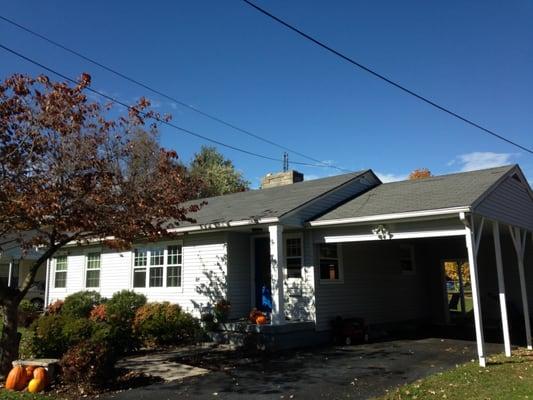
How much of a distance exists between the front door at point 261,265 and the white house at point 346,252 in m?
0.03

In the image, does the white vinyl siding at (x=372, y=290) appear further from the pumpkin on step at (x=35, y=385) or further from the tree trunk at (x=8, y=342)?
the tree trunk at (x=8, y=342)

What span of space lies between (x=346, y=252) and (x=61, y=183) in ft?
28.5

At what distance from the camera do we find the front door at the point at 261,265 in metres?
14.9

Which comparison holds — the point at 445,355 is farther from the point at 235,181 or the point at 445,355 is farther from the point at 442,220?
the point at 235,181

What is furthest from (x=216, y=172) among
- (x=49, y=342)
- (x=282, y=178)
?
(x=49, y=342)

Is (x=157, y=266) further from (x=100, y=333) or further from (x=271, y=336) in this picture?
(x=100, y=333)

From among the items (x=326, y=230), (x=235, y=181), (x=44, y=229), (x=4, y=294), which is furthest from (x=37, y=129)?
(x=235, y=181)

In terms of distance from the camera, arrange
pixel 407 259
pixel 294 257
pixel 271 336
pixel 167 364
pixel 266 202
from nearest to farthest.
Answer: pixel 167 364 < pixel 271 336 < pixel 294 257 < pixel 266 202 < pixel 407 259

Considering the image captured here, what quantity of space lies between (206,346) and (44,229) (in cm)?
522

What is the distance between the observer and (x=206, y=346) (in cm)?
1316

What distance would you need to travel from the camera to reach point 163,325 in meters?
13.7

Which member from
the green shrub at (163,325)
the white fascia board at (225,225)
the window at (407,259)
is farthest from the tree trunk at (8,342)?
the window at (407,259)

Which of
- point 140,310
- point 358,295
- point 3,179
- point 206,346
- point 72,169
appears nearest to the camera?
point 3,179

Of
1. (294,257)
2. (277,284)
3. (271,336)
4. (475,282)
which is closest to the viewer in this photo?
(475,282)
